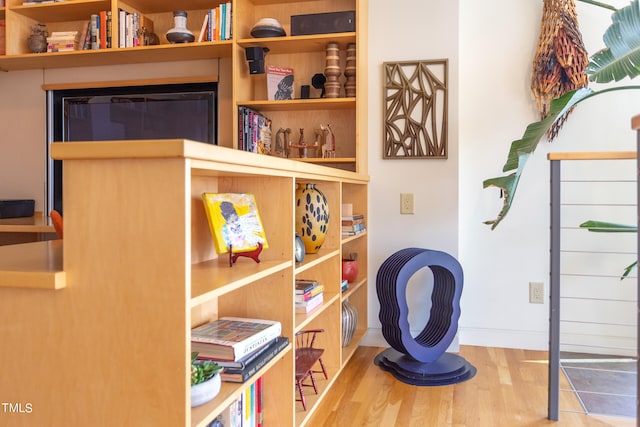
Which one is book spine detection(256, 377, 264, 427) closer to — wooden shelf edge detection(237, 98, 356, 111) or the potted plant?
the potted plant

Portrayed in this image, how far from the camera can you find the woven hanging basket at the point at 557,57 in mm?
2885

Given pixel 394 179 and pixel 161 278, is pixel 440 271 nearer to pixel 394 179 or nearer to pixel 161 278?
pixel 394 179

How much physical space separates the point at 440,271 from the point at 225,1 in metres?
2.02

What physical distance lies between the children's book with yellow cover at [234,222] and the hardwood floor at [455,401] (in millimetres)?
887

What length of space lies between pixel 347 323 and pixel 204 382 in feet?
5.09

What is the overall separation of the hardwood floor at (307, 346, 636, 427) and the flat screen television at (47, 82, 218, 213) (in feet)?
6.01

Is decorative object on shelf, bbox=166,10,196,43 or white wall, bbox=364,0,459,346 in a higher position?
decorative object on shelf, bbox=166,10,196,43

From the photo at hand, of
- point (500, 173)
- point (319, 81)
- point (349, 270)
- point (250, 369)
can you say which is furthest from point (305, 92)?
point (250, 369)

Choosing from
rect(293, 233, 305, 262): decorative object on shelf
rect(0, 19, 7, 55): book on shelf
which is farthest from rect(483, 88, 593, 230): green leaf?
rect(0, 19, 7, 55): book on shelf

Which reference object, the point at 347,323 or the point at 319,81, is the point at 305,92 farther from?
the point at 347,323

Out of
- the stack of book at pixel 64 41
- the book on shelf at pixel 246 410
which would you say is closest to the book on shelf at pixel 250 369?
the book on shelf at pixel 246 410

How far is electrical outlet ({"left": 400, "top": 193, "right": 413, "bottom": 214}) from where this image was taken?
10.2ft

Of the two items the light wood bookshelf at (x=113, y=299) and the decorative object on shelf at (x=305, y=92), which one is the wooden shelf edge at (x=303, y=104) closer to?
the decorative object on shelf at (x=305, y=92)

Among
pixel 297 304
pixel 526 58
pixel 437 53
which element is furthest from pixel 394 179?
pixel 297 304
